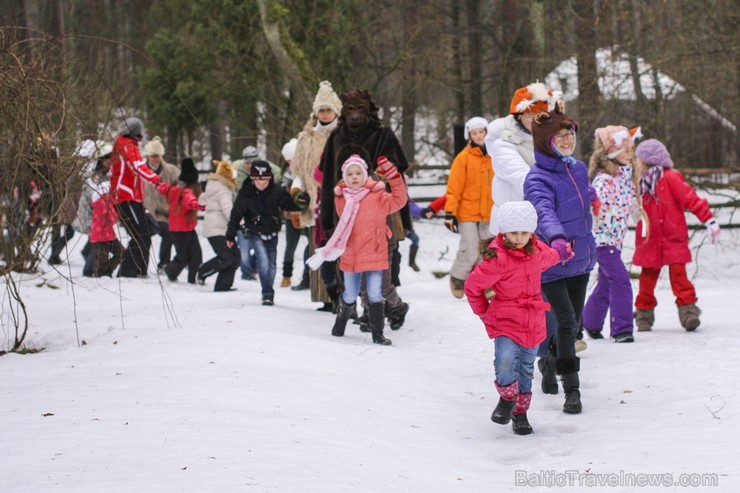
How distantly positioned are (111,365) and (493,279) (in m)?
2.98

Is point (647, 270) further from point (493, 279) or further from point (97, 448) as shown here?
point (97, 448)

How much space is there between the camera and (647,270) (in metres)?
9.95

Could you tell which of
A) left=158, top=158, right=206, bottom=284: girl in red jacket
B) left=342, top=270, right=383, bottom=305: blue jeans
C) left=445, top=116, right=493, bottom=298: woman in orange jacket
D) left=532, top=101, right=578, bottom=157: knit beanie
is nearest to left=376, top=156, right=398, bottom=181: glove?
left=342, top=270, right=383, bottom=305: blue jeans

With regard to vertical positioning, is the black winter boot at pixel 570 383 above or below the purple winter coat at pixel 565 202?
below

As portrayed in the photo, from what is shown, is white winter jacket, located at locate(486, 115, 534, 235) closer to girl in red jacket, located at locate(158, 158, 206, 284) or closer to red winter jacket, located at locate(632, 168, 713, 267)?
red winter jacket, located at locate(632, 168, 713, 267)

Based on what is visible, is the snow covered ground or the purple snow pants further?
the purple snow pants

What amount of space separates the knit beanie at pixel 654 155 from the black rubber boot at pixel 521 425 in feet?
13.9

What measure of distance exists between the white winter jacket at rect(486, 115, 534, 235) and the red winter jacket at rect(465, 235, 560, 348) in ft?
5.12

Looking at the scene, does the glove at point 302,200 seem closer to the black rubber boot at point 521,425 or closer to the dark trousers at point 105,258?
the dark trousers at point 105,258

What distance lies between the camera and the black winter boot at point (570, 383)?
677 cm

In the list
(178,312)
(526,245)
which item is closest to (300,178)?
(178,312)

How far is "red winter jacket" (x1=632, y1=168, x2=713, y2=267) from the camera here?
9789 mm

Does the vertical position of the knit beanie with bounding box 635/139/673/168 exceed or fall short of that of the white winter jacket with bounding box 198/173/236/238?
it exceeds it

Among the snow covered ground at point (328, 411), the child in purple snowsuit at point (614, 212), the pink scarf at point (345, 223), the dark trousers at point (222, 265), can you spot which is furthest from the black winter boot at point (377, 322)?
the dark trousers at point (222, 265)
